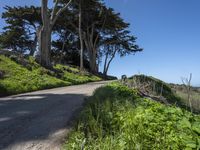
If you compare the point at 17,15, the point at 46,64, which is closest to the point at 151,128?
the point at 46,64

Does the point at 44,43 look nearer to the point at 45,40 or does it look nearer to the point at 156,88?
the point at 45,40

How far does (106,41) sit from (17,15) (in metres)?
13.6

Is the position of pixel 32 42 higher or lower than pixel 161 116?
higher

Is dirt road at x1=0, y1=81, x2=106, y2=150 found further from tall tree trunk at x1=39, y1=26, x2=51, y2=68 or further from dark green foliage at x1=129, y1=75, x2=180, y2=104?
tall tree trunk at x1=39, y1=26, x2=51, y2=68

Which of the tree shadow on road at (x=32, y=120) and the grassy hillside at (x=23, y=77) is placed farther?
the grassy hillside at (x=23, y=77)

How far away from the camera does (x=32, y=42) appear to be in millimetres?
42406

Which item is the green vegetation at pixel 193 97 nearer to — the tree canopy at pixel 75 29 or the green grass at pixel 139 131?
the green grass at pixel 139 131

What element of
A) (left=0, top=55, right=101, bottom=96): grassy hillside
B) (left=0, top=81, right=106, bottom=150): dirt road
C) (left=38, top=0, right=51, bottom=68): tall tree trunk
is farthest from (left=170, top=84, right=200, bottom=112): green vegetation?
(left=38, top=0, right=51, bottom=68): tall tree trunk

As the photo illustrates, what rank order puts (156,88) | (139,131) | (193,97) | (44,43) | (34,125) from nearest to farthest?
(139,131) < (34,125) < (193,97) < (156,88) < (44,43)

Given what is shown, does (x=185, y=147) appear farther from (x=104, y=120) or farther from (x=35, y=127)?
(x=35, y=127)

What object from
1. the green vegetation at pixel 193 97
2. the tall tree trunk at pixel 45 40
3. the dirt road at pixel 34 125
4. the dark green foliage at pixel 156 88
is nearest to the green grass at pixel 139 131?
the dirt road at pixel 34 125

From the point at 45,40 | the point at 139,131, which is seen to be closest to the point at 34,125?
the point at 139,131

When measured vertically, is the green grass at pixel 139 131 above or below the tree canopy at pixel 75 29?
below

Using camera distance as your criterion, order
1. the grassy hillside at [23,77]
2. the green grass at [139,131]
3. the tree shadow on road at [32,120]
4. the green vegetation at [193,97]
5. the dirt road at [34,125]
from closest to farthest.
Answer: the green grass at [139,131]
the dirt road at [34,125]
the tree shadow on road at [32,120]
the green vegetation at [193,97]
the grassy hillside at [23,77]
